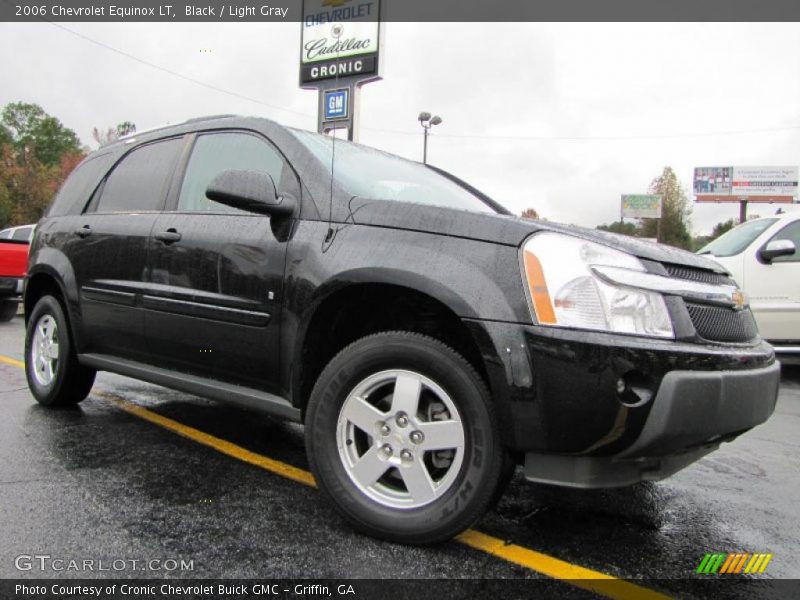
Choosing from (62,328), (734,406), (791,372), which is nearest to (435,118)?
(791,372)

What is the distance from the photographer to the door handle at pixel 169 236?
3221mm

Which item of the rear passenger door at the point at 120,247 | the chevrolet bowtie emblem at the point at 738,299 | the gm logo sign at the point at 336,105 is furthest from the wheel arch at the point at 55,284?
the gm logo sign at the point at 336,105

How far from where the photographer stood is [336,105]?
16.5 meters

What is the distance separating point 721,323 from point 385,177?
167 cm

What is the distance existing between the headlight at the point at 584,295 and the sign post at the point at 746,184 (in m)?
66.7

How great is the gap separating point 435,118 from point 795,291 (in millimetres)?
21692

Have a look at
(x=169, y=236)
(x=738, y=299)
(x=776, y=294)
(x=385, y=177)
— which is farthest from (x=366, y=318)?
(x=776, y=294)

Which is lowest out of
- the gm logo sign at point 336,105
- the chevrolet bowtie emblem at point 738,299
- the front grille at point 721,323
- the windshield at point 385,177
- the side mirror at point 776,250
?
the front grille at point 721,323

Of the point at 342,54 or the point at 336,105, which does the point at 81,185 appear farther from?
the point at 342,54

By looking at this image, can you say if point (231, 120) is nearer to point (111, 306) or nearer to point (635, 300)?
point (111, 306)

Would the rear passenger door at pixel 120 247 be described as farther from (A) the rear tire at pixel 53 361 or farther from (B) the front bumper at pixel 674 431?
(B) the front bumper at pixel 674 431

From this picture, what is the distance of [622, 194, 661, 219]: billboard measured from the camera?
63.6 m

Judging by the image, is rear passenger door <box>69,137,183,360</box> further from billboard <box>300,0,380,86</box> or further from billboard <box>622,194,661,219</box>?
billboard <box>622,194,661,219</box>

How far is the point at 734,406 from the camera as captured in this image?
2.15m
